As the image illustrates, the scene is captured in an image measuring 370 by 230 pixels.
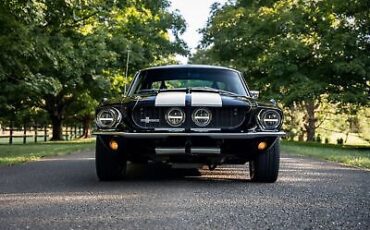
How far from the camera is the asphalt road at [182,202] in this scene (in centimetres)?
358

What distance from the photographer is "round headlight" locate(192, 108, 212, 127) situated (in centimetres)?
557

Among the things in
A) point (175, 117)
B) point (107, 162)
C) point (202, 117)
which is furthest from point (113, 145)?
point (202, 117)

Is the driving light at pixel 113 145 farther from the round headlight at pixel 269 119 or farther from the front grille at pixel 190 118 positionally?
the round headlight at pixel 269 119

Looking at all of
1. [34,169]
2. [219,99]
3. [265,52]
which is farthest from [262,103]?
[265,52]

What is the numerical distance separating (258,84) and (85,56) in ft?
27.4

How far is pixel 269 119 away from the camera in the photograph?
5652mm

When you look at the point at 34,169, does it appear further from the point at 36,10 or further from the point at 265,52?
the point at 265,52

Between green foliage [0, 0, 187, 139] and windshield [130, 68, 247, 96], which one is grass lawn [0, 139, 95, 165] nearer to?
green foliage [0, 0, 187, 139]

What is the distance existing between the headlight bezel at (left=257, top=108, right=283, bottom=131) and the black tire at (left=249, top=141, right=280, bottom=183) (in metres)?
0.24

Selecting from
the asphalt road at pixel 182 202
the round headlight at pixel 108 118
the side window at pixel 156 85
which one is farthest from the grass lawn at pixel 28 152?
the round headlight at pixel 108 118

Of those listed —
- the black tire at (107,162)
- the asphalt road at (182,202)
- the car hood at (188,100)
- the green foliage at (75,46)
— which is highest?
the green foliage at (75,46)

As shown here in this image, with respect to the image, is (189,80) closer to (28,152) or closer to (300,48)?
(28,152)

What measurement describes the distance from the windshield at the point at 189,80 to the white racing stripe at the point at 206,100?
3.55 feet

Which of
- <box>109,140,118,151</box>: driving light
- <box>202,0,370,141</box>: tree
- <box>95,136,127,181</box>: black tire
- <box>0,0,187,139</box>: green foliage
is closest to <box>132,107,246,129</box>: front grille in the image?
<box>109,140,118,151</box>: driving light
